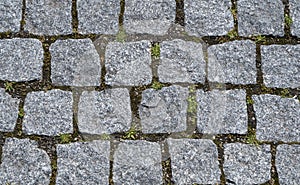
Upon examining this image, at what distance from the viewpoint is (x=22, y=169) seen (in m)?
2.92

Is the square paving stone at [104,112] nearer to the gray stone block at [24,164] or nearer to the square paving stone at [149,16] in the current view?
the gray stone block at [24,164]

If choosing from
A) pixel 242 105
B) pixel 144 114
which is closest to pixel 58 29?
pixel 144 114

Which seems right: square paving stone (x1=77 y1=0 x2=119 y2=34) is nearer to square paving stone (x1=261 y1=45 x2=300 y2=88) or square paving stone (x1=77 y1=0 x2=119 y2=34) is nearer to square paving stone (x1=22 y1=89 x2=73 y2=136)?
square paving stone (x1=22 y1=89 x2=73 y2=136)

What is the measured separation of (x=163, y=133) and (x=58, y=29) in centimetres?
89

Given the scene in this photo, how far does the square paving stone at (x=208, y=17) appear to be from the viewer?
10.3ft

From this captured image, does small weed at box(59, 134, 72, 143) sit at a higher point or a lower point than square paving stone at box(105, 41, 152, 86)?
lower

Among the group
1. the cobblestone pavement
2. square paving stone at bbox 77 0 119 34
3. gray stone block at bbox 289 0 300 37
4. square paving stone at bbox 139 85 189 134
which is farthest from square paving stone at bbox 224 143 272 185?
square paving stone at bbox 77 0 119 34

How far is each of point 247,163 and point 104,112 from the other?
2.83 ft

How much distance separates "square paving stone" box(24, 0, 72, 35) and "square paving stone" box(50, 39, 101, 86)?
90 mm

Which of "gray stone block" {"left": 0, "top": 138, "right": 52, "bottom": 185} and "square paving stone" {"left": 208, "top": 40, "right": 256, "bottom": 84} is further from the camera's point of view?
"square paving stone" {"left": 208, "top": 40, "right": 256, "bottom": 84}

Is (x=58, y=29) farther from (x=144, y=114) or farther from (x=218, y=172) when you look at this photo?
(x=218, y=172)

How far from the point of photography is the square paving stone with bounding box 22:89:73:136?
298 centimetres

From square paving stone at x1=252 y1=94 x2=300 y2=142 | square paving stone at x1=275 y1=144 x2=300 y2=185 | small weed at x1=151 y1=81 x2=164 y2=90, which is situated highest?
small weed at x1=151 y1=81 x2=164 y2=90

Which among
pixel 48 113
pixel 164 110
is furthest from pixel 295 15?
pixel 48 113
